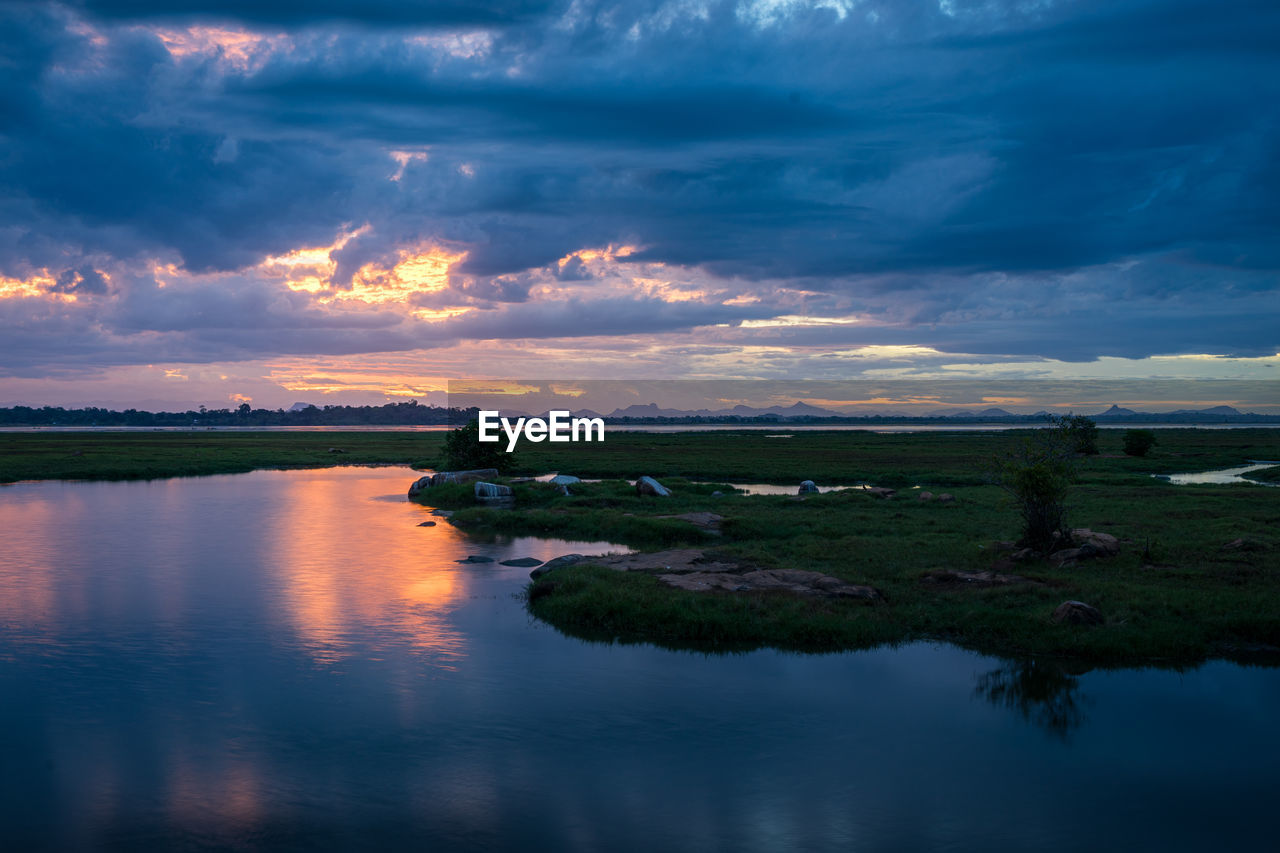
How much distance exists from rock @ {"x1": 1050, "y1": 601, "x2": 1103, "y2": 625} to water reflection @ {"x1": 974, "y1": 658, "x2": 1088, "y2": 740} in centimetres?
128

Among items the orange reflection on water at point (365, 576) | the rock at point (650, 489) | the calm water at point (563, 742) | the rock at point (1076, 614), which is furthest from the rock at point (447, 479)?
the rock at point (1076, 614)

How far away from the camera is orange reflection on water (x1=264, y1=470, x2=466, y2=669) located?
20.7 metres

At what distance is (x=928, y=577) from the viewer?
23062mm

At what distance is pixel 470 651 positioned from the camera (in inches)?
756

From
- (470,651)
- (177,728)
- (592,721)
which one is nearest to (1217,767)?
(592,721)

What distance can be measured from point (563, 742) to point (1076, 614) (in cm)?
1144

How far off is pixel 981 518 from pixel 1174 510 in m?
8.30

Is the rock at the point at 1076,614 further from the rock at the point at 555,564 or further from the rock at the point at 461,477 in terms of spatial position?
the rock at the point at 461,477

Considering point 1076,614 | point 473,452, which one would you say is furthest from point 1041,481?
point 473,452

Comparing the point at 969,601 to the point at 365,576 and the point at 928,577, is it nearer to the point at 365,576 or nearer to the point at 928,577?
the point at 928,577

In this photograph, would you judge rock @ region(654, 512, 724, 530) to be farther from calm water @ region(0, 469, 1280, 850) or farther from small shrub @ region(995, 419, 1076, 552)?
calm water @ region(0, 469, 1280, 850)

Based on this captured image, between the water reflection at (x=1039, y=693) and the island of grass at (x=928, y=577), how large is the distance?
0.84m

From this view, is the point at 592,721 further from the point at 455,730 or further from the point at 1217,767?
the point at 1217,767

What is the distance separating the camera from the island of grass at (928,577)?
1852cm
